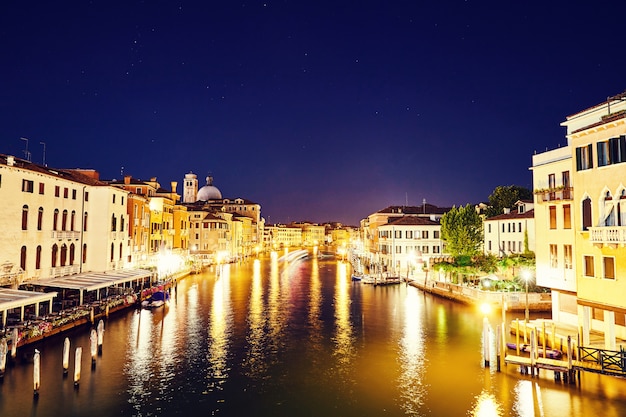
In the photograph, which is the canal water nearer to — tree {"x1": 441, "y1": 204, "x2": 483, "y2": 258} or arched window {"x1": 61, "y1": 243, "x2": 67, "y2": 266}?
arched window {"x1": 61, "y1": 243, "x2": 67, "y2": 266}

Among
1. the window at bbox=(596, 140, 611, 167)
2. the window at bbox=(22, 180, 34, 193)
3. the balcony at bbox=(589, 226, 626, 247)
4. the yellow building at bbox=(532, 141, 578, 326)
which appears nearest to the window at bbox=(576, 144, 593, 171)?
the window at bbox=(596, 140, 611, 167)

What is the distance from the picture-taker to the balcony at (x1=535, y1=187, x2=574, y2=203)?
2561 cm

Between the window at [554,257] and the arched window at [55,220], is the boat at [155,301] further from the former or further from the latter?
the window at [554,257]

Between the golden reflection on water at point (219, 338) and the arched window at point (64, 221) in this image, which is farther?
the arched window at point (64, 221)

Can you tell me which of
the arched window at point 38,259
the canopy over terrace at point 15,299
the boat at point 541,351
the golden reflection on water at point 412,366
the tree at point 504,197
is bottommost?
the golden reflection on water at point 412,366

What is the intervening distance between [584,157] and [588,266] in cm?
525

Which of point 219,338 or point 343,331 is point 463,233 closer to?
point 343,331

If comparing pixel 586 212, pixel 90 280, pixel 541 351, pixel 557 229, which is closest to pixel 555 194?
pixel 557 229

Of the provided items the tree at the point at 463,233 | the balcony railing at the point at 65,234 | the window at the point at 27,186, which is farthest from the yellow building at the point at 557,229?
the balcony railing at the point at 65,234

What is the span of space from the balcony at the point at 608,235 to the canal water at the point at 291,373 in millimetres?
6491

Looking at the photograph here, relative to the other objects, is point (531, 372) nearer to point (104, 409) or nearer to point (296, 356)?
point (296, 356)

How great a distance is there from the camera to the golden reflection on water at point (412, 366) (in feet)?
63.6

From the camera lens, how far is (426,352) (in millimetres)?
27156

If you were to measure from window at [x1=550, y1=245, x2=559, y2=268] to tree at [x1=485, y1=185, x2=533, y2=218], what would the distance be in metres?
52.4
